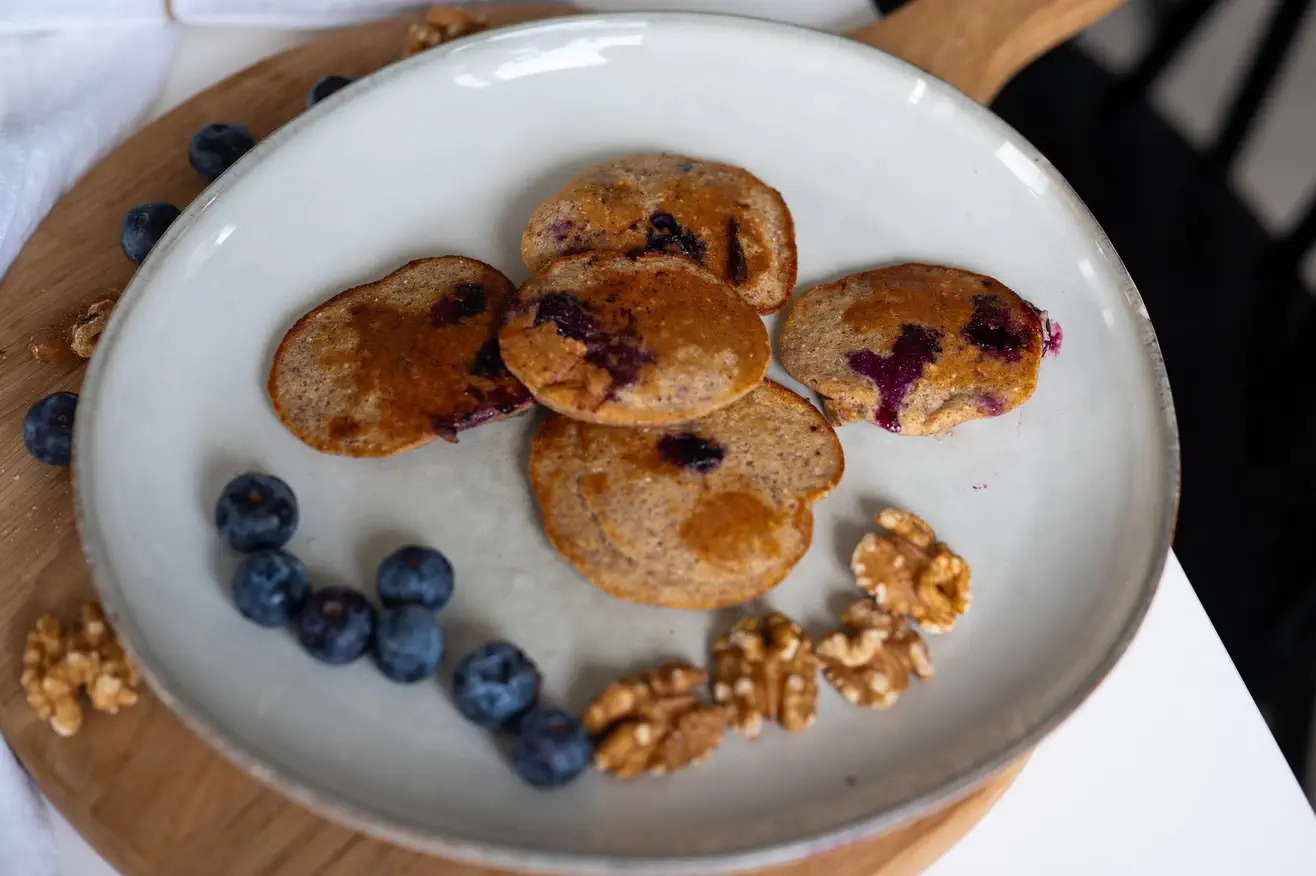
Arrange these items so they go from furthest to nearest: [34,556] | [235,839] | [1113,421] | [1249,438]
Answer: [1249,438]
[1113,421]
[34,556]
[235,839]

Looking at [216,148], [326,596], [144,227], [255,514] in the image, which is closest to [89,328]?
[144,227]

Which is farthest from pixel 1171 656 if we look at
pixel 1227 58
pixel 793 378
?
pixel 1227 58

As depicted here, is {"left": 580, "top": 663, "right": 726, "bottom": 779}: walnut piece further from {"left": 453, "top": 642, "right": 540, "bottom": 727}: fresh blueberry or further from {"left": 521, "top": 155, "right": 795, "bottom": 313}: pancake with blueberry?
{"left": 521, "top": 155, "right": 795, "bottom": 313}: pancake with blueberry

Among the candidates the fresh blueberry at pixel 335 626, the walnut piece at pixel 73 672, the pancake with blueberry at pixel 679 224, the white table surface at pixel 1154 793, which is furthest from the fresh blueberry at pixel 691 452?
the walnut piece at pixel 73 672

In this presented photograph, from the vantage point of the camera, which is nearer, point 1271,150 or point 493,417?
point 493,417

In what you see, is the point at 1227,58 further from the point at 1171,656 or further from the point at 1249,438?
the point at 1171,656

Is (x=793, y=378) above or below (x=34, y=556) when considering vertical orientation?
above

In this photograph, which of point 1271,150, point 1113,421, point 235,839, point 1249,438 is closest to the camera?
point 235,839

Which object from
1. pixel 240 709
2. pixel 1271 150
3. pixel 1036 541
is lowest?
pixel 1271 150
